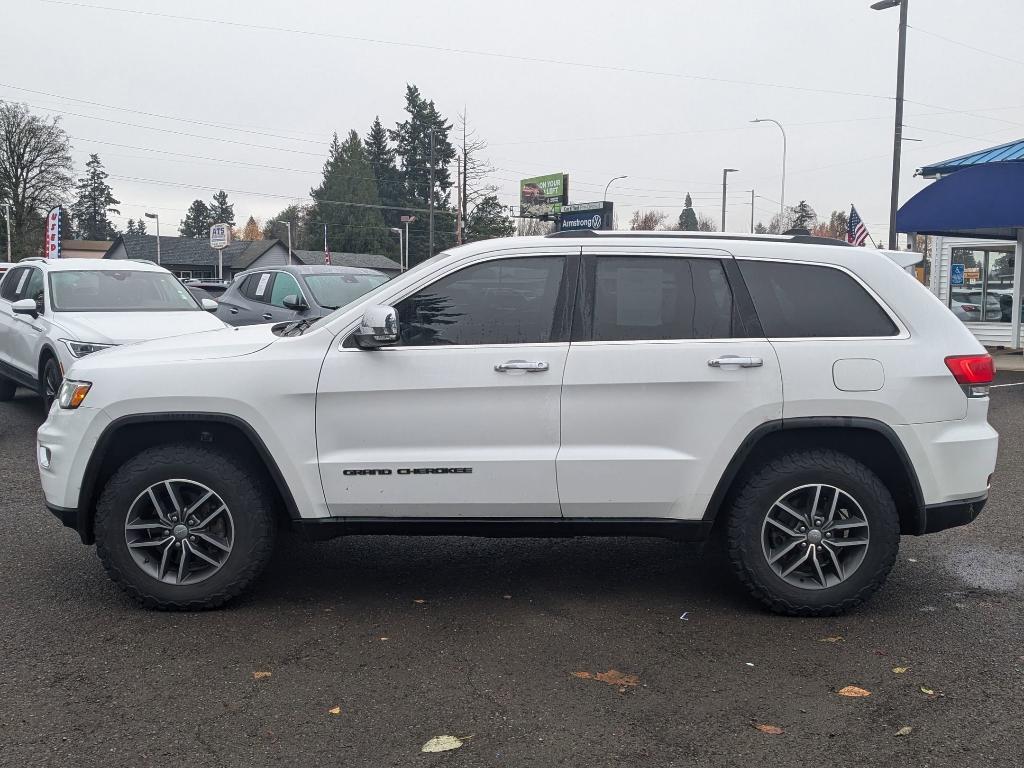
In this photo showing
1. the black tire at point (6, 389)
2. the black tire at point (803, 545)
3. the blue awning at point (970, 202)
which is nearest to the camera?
the black tire at point (803, 545)

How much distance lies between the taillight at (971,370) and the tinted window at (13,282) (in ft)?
33.5

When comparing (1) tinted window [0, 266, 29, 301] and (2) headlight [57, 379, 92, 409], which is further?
(1) tinted window [0, 266, 29, 301]

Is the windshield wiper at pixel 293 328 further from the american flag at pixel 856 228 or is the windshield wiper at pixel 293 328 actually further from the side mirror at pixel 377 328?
the american flag at pixel 856 228

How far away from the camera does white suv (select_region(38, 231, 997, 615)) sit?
4.63 m

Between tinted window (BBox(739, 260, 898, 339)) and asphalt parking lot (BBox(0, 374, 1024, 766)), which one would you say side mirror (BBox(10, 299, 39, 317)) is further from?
tinted window (BBox(739, 260, 898, 339))

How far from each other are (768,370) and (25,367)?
8688 millimetres

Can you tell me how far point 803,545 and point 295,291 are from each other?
9.27 metres

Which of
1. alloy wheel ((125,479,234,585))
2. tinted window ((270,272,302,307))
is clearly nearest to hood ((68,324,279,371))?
alloy wheel ((125,479,234,585))

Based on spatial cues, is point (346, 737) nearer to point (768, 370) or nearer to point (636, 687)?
point (636, 687)

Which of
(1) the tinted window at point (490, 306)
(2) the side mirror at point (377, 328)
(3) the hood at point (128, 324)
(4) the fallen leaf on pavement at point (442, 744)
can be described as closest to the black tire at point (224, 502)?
(2) the side mirror at point (377, 328)

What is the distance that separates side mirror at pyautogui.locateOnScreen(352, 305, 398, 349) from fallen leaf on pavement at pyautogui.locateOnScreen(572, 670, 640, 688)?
1781mm

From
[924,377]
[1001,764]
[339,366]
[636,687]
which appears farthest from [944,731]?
[339,366]

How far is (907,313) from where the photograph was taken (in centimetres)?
475

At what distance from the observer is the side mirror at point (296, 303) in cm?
1121
